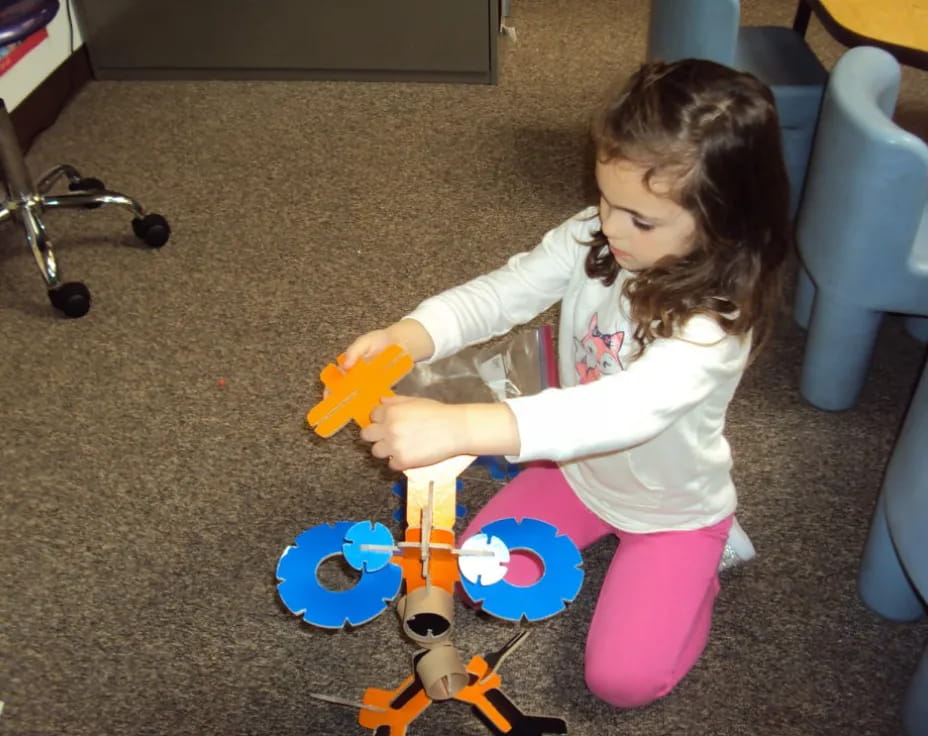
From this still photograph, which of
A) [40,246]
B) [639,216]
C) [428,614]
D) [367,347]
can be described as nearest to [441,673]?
[428,614]

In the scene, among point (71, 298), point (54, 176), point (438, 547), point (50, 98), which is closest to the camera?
point (438, 547)

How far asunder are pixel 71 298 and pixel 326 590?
Answer: 111 centimetres

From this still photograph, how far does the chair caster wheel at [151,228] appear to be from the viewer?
1.84m

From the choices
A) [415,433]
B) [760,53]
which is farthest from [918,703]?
[760,53]

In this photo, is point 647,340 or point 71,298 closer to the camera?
point 647,340

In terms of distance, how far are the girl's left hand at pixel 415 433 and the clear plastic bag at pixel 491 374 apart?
1.98ft

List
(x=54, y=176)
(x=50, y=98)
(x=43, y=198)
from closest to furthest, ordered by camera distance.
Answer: (x=43, y=198) < (x=54, y=176) < (x=50, y=98)

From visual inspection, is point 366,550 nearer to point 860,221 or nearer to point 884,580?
point 884,580

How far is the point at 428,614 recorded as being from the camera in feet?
2.49

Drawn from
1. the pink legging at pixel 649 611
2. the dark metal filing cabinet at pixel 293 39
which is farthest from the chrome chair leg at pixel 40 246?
the pink legging at pixel 649 611

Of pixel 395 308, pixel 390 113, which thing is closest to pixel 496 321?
pixel 395 308

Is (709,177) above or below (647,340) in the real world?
above

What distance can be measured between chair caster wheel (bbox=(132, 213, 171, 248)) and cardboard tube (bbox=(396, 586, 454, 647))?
130 centimetres

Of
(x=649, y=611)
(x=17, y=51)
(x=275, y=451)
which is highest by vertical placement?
(x=17, y=51)
